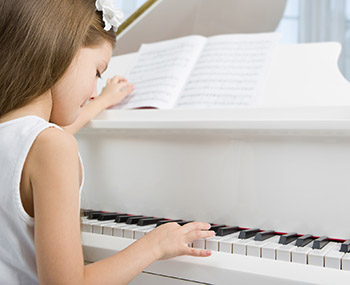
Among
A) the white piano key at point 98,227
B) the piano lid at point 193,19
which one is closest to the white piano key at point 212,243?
the white piano key at point 98,227

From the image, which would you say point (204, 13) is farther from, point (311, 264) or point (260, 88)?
point (311, 264)

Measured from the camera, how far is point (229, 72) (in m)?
1.69

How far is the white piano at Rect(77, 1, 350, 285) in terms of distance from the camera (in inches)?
43.7

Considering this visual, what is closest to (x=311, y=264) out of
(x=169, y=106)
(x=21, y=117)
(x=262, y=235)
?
(x=262, y=235)

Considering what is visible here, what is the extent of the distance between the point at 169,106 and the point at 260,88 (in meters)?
0.30

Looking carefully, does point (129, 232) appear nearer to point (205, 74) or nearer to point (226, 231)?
point (226, 231)

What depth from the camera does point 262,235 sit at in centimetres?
121

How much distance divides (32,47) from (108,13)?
0.76 feet

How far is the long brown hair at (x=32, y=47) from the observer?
1.12 metres

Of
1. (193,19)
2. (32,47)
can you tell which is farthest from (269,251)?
(193,19)

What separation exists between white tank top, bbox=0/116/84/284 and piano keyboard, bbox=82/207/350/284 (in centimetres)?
21

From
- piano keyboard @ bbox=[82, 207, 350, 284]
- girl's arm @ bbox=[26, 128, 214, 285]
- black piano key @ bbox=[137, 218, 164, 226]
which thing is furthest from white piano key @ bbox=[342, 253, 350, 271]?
black piano key @ bbox=[137, 218, 164, 226]

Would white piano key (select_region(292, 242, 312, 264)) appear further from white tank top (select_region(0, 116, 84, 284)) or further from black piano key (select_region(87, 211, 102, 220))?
black piano key (select_region(87, 211, 102, 220))

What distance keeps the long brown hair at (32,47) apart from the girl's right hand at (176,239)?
16.1 inches
